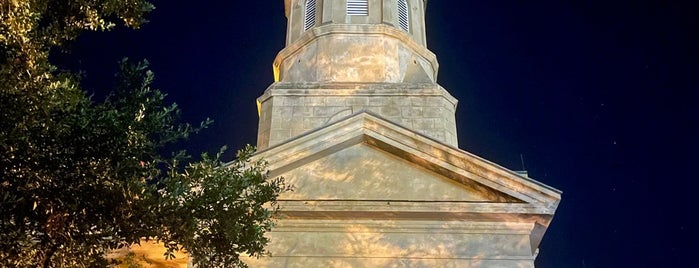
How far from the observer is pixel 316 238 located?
12102 millimetres

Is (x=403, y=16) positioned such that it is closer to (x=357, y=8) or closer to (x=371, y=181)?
(x=357, y=8)

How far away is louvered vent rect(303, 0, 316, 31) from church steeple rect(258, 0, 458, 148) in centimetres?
4

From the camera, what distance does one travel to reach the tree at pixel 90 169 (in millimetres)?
6816

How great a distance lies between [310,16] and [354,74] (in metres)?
3.46

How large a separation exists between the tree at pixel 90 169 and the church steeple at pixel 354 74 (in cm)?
851

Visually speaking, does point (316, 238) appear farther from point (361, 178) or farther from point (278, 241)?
point (361, 178)

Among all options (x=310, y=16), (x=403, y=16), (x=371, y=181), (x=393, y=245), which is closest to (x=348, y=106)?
(x=310, y=16)

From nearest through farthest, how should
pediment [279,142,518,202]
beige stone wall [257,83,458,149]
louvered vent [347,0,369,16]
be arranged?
pediment [279,142,518,202] < beige stone wall [257,83,458,149] < louvered vent [347,0,369,16]

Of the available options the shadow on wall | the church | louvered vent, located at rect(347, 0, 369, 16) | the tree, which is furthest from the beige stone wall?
the tree

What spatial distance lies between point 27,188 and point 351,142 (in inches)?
271

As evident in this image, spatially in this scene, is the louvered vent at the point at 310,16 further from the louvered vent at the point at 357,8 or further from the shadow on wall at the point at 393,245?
the shadow on wall at the point at 393,245

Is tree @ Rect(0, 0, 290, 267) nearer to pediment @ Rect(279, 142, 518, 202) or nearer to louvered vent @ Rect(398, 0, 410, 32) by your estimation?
pediment @ Rect(279, 142, 518, 202)

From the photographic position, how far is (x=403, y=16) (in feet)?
69.8

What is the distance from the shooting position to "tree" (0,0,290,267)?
6.82 meters
